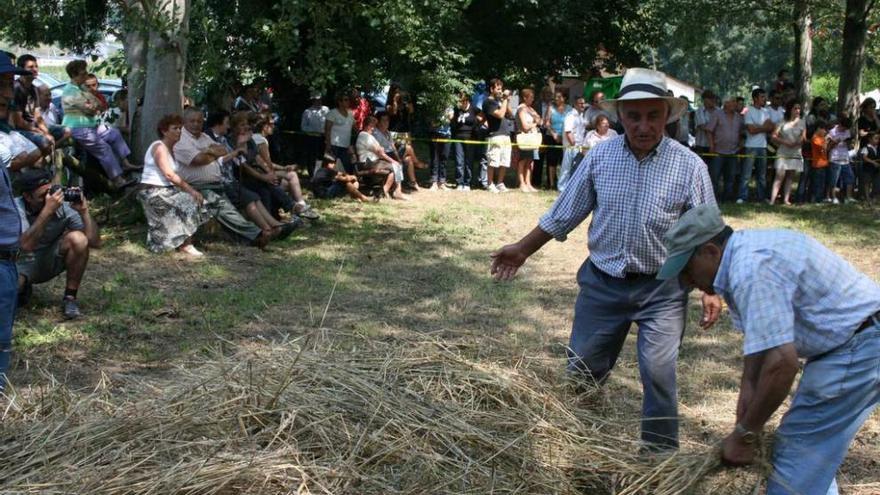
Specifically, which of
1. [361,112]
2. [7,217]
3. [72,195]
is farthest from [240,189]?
[7,217]

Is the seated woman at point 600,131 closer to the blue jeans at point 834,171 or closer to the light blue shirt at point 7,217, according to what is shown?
the blue jeans at point 834,171

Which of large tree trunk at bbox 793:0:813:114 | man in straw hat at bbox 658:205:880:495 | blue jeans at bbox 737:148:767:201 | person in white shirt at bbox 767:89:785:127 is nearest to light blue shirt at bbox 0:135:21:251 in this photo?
man in straw hat at bbox 658:205:880:495

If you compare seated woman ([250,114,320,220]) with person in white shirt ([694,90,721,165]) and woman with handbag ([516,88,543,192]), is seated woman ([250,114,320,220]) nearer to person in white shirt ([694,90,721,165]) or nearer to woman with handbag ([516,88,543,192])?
woman with handbag ([516,88,543,192])

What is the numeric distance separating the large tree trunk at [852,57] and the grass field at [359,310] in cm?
694

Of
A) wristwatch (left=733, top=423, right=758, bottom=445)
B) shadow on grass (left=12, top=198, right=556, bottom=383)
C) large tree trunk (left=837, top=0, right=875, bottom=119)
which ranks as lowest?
shadow on grass (left=12, top=198, right=556, bottom=383)

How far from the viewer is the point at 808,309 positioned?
10.9 ft

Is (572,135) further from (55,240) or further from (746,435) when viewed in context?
(746,435)

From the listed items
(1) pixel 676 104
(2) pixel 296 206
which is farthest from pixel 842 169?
(1) pixel 676 104

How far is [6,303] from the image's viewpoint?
492 centimetres

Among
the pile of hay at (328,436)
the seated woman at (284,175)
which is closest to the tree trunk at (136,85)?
the seated woman at (284,175)

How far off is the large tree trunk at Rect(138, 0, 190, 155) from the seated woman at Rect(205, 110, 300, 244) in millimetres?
483

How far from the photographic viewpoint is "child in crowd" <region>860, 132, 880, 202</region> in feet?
54.7

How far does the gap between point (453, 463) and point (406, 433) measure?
209 mm

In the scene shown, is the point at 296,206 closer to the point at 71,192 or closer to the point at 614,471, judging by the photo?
the point at 71,192
